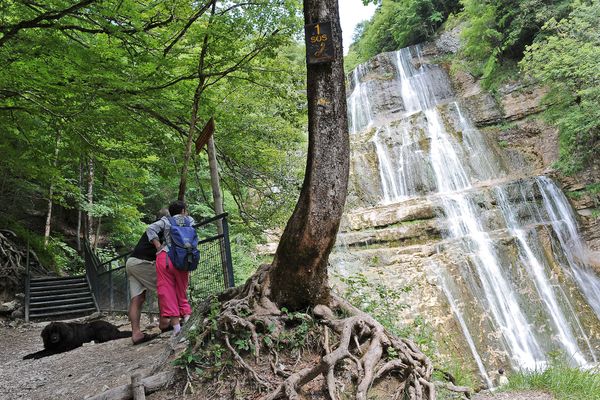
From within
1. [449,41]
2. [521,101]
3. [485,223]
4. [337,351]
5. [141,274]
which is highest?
[449,41]

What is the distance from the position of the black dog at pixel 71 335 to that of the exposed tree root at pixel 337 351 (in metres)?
3.43

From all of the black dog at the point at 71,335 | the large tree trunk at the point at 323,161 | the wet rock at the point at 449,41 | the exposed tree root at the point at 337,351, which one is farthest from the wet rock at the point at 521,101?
the black dog at the point at 71,335

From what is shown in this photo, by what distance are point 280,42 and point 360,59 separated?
1078 inches

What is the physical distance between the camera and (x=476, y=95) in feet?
65.9

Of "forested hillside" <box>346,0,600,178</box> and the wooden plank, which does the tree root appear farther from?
"forested hillside" <box>346,0,600,178</box>

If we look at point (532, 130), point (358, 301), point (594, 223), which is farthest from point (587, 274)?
point (358, 301)

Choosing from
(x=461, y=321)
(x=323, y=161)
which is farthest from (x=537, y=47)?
(x=323, y=161)

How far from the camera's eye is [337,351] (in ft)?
9.91

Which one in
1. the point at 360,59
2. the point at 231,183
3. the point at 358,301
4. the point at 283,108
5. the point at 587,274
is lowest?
the point at 587,274

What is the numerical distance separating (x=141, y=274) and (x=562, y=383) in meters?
5.06

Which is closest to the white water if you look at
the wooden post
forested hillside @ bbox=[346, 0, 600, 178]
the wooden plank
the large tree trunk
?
forested hillside @ bbox=[346, 0, 600, 178]

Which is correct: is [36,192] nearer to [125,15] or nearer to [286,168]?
[286,168]

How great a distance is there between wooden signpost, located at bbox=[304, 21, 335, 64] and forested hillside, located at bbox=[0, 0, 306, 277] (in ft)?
7.83

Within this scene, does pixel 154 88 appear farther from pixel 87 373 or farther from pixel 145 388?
pixel 145 388
